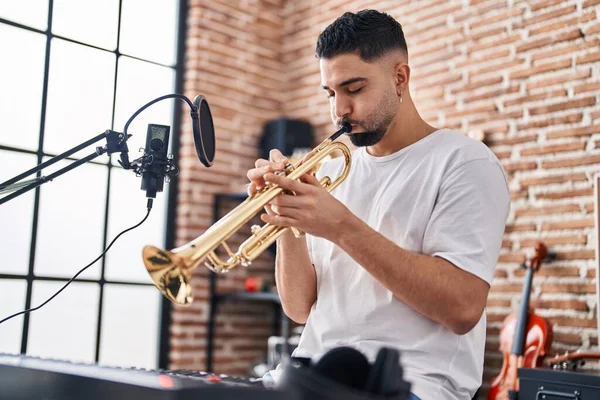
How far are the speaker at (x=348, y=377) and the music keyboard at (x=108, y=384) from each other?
33 millimetres

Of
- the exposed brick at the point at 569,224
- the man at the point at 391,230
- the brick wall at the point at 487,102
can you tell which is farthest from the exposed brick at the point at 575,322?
the man at the point at 391,230

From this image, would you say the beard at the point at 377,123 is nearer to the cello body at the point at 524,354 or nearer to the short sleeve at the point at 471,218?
the short sleeve at the point at 471,218

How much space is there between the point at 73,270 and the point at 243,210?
230 centimetres

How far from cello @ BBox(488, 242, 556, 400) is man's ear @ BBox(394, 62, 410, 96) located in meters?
1.35

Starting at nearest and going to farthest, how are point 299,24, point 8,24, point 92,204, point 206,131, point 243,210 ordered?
point 243,210, point 206,131, point 8,24, point 92,204, point 299,24

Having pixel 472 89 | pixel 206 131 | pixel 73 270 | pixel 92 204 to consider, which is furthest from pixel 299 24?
pixel 206 131

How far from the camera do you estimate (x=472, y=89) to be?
133 inches

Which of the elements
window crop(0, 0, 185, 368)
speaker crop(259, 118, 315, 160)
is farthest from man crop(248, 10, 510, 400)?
speaker crop(259, 118, 315, 160)

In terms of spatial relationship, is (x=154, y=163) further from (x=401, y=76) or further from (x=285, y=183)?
(x=401, y=76)

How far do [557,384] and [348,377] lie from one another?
1.60 m

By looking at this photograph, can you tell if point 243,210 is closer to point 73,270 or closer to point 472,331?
point 472,331

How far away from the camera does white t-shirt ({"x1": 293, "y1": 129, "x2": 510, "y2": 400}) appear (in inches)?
61.8

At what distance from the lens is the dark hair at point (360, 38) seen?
1772 millimetres

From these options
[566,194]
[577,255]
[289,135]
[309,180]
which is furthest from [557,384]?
[289,135]
